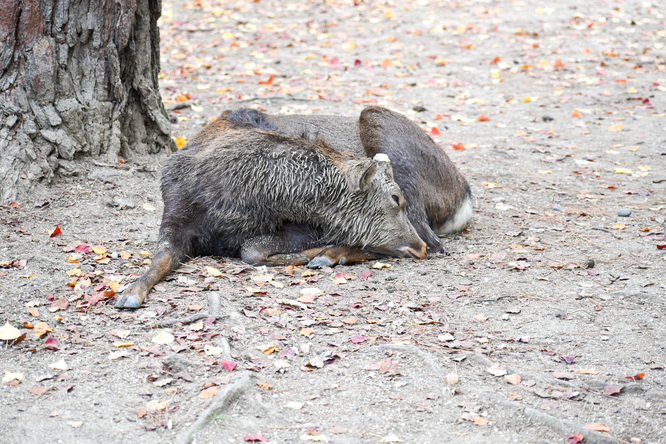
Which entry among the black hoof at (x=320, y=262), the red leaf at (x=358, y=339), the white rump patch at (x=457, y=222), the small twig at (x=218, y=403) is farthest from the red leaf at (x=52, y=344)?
the white rump patch at (x=457, y=222)

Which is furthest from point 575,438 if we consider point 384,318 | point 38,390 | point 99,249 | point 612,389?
point 99,249

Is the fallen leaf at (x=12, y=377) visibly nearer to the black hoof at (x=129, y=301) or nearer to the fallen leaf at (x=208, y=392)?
the black hoof at (x=129, y=301)

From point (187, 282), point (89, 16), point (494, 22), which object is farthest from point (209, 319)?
point (494, 22)

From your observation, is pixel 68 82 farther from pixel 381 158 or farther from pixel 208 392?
pixel 208 392

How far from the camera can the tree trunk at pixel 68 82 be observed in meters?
6.22

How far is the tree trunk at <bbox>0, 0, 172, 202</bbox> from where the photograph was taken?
6223mm

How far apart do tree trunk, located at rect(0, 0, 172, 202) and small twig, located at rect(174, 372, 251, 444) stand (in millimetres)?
3464

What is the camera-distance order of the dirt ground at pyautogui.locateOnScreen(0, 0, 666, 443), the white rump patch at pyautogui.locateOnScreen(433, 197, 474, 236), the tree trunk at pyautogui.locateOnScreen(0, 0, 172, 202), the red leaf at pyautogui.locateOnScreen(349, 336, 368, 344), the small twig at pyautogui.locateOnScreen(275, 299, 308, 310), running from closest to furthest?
the dirt ground at pyautogui.locateOnScreen(0, 0, 666, 443), the red leaf at pyautogui.locateOnScreen(349, 336, 368, 344), the small twig at pyautogui.locateOnScreen(275, 299, 308, 310), the tree trunk at pyautogui.locateOnScreen(0, 0, 172, 202), the white rump patch at pyautogui.locateOnScreen(433, 197, 474, 236)

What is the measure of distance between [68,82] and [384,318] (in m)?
3.80

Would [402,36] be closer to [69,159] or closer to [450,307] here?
[69,159]

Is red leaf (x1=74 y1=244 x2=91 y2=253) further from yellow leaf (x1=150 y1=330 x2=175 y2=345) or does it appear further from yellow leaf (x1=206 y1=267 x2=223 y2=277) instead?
yellow leaf (x1=150 y1=330 x2=175 y2=345)

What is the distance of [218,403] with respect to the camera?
11.8 feet

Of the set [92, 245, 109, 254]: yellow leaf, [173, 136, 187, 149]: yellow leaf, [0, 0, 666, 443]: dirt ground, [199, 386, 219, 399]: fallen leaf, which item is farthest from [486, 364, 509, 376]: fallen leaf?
[173, 136, 187, 149]: yellow leaf

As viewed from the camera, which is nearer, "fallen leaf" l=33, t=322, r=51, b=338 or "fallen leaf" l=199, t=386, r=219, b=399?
"fallen leaf" l=199, t=386, r=219, b=399
